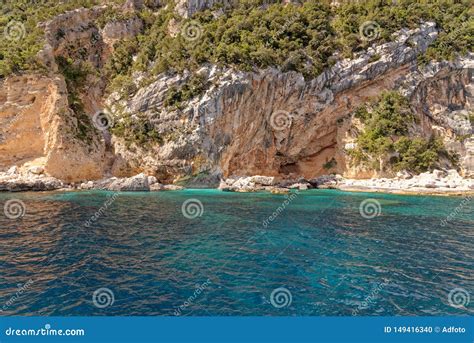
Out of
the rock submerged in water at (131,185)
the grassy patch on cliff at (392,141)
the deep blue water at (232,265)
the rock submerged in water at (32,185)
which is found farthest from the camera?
the grassy patch on cliff at (392,141)

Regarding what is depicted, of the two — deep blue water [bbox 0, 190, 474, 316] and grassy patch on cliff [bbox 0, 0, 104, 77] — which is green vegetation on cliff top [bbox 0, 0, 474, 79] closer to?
grassy patch on cliff [bbox 0, 0, 104, 77]

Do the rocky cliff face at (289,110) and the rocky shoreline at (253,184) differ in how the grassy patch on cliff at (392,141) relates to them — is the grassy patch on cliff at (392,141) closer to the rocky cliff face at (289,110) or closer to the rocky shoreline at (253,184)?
the rocky cliff face at (289,110)

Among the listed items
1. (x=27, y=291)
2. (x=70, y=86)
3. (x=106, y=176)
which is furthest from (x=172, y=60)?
(x=27, y=291)

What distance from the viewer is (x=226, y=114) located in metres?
48.6

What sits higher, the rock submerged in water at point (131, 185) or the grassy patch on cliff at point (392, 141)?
the grassy patch on cliff at point (392, 141)

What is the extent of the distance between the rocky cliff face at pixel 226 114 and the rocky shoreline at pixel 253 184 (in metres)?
2.88

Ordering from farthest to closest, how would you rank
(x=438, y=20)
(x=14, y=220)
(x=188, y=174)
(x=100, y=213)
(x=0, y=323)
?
1. (x=438, y=20)
2. (x=188, y=174)
3. (x=100, y=213)
4. (x=14, y=220)
5. (x=0, y=323)

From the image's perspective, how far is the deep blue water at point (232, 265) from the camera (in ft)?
27.1

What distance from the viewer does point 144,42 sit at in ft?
191

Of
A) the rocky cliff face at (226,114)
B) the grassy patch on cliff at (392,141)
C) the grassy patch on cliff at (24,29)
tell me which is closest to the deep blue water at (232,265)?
the rocky cliff face at (226,114)

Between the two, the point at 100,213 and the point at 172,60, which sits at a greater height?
the point at 172,60

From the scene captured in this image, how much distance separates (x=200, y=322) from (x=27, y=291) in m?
5.76

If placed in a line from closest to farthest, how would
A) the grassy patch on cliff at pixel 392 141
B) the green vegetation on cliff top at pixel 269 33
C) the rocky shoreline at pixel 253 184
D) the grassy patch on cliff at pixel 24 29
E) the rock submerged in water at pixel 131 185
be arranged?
the rocky shoreline at pixel 253 184 < the rock submerged in water at pixel 131 185 < the grassy patch on cliff at pixel 24 29 < the grassy patch on cliff at pixel 392 141 < the green vegetation on cliff top at pixel 269 33

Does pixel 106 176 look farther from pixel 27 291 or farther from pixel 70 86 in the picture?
pixel 27 291
